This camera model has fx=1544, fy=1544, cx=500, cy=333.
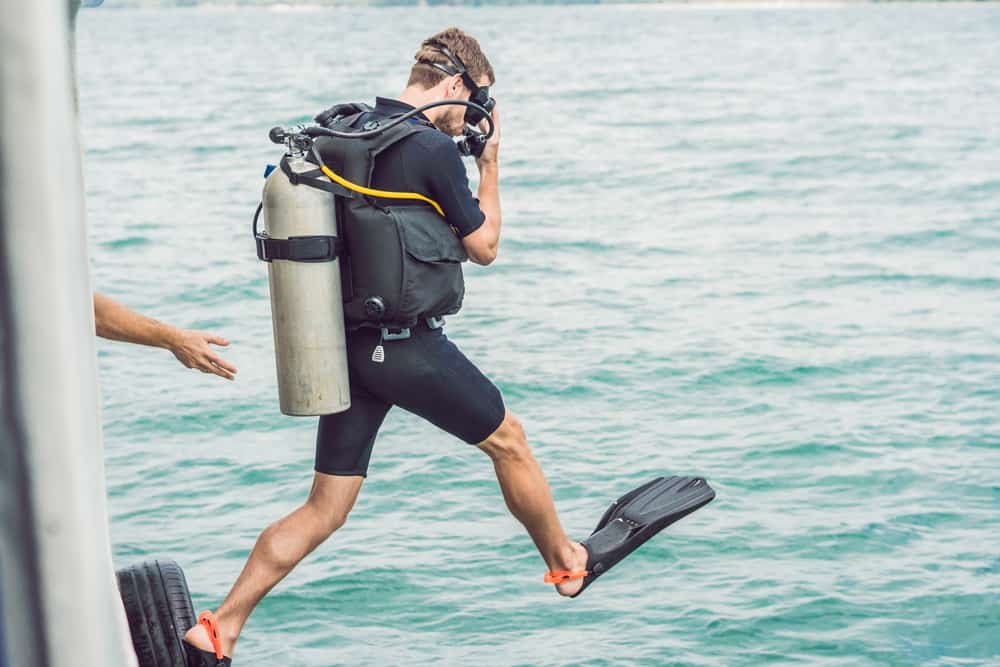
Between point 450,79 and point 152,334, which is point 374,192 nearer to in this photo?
point 450,79

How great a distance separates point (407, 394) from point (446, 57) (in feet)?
3.08

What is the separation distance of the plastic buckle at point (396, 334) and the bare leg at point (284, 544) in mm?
465

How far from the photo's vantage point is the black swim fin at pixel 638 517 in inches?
191

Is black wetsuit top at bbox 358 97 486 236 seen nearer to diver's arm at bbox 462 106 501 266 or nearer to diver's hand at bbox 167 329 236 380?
diver's arm at bbox 462 106 501 266

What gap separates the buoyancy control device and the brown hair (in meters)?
0.21

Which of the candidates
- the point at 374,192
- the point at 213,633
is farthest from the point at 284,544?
the point at 374,192

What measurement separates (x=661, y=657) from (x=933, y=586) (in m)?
1.82

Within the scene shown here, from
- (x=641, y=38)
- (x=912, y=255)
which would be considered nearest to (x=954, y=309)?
(x=912, y=255)

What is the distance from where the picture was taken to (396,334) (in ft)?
13.9

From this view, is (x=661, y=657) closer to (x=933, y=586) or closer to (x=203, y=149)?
(x=933, y=586)

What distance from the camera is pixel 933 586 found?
28.6ft

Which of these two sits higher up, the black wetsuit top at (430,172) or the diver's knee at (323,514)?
the black wetsuit top at (430,172)

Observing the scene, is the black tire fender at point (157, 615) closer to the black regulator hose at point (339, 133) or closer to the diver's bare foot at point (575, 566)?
the diver's bare foot at point (575, 566)

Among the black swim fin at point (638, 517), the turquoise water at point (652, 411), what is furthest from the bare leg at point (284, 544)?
the turquoise water at point (652, 411)
